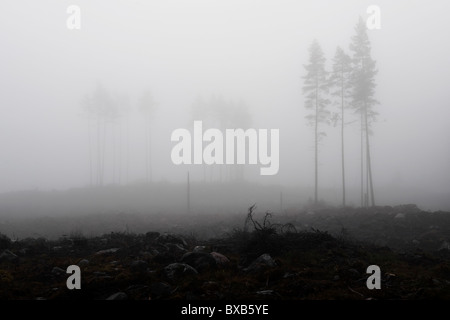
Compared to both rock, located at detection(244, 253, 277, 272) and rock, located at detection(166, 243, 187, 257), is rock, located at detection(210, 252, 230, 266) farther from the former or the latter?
rock, located at detection(166, 243, 187, 257)

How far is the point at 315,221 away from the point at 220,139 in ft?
126

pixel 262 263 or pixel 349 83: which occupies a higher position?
pixel 349 83

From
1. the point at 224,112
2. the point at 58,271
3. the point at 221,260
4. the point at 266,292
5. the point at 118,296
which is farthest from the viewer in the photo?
the point at 224,112

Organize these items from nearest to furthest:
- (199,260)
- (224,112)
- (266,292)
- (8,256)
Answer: (266,292), (199,260), (8,256), (224,112)

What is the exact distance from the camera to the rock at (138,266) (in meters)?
7.57

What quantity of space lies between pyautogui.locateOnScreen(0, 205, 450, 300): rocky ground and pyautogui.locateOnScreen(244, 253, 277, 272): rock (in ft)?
0.09

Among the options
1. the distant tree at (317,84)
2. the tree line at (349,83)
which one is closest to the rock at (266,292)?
the tree line at (349,83)

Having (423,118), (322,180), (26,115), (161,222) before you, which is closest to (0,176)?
(26,115)

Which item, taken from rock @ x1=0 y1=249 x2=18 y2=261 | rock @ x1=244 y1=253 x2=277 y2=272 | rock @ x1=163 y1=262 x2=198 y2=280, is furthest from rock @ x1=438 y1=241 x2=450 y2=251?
rock @ x1=0 y1=249 x2=18 y2=261

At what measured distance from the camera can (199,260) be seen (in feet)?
26.0

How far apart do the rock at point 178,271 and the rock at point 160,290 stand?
72 cm

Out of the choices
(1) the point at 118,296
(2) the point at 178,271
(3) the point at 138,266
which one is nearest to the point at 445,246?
(2) the point at 178,271

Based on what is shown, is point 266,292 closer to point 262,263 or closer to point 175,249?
point 262,263

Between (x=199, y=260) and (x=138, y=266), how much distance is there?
1569 mm
